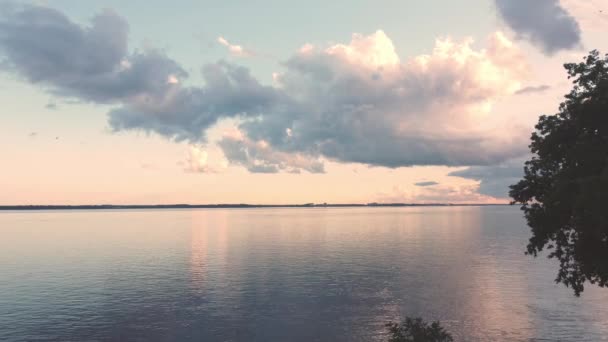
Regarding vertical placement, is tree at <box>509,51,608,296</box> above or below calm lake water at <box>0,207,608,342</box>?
above

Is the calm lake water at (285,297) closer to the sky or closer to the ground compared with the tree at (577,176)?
closer to the ground

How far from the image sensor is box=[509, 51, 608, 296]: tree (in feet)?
98.1

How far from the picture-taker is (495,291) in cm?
6956

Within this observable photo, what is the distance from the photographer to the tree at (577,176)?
29.9 metres

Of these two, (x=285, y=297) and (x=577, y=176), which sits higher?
(x=577, y=176)

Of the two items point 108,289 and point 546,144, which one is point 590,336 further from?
point 108,289

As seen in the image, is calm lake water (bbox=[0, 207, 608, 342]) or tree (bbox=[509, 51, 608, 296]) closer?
tree (bbox=[509, 51, 608, 296])

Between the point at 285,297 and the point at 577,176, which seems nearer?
the point at 577,176

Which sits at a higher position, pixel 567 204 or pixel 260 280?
pixel 567 204

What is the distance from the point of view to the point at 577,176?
3297cm

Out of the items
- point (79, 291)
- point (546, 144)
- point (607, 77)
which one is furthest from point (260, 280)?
point (607, 77)

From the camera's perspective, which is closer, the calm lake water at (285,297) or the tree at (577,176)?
the tree at (577,176)

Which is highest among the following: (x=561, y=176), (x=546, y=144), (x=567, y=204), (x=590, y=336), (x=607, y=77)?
(x=607, y=77)

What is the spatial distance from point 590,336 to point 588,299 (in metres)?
17.8
